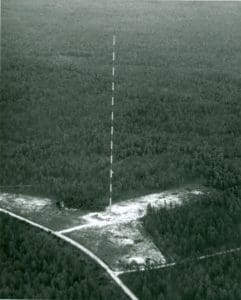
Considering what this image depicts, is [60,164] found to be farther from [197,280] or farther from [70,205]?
[197,280]

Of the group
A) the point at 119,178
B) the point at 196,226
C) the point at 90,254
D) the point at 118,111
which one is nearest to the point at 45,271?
the point at 90,254

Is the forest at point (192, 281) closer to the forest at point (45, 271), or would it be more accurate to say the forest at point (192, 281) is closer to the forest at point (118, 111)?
the forest at point (45, 271)

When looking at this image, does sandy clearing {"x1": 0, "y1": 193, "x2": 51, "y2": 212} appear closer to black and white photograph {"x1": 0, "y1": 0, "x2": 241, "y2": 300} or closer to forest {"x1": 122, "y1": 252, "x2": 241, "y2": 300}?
black and white photograph {"x1": 0, "y1": 0, "x2": 241, "y2": 300}

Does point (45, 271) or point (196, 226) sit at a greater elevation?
point (196, 226)

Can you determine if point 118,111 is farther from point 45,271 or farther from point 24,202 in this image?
point 45,271

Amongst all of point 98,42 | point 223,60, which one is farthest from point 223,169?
point 98,42

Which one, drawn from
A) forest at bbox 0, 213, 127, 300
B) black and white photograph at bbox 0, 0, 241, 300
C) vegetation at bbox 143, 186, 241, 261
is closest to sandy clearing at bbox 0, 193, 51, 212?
black and white photograph at bbox 0, 0, 241, 300
